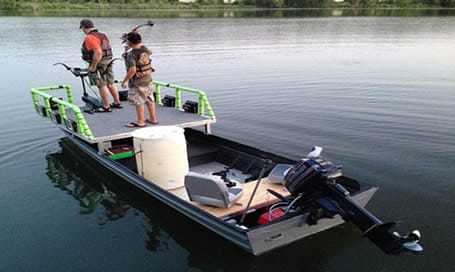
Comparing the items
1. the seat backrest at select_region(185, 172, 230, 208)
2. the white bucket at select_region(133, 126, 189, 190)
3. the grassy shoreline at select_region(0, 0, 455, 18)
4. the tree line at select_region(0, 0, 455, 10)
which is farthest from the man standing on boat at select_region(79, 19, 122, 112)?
the tree line at select_region(0, 0, 455, 10)

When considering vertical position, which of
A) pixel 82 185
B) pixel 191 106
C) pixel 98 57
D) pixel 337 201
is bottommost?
pixel 82 185

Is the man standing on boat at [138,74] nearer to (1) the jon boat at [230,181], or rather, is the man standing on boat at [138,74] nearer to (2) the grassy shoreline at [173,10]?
(1) the jon boat at [230,181]

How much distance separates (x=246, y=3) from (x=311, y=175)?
256 feet

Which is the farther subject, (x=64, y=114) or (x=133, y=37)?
(x=64, y=114)

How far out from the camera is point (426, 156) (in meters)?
7.34

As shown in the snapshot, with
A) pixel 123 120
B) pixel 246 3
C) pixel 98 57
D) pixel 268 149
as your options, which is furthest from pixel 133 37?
pixel 246 3

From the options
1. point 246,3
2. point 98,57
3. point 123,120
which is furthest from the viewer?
point 246,3

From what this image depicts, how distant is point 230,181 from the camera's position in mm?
5688

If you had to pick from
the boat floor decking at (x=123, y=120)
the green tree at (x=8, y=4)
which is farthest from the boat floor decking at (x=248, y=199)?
the green tree at (x=8, y=4)

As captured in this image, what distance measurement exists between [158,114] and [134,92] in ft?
4.24

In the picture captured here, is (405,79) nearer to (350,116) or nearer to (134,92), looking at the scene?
(350,116)

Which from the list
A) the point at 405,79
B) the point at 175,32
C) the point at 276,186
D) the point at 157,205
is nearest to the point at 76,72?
the point at 157,205

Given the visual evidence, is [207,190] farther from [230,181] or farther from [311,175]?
[311,175]

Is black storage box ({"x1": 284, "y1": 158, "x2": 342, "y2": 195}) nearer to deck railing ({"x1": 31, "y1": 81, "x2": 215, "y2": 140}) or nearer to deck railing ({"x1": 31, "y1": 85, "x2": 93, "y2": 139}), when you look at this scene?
deck railing ({"x1": 31, "y1": 81, "x2": 215, "y2": 140})
